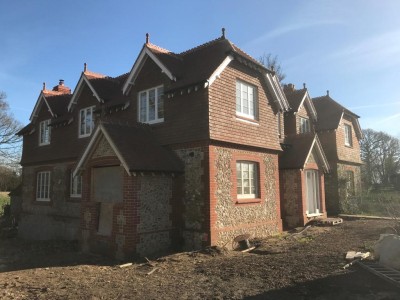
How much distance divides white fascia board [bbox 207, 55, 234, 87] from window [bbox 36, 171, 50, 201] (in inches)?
514

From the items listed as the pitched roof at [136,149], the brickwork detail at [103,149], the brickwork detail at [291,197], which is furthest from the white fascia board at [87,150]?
the brickwork detail at [291,197]

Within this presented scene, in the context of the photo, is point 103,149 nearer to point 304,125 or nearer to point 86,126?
point 86,126

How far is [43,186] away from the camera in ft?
70.0

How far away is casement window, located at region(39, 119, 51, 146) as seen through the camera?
21906 mm

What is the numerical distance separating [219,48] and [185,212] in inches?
273

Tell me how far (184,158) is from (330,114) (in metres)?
15.5

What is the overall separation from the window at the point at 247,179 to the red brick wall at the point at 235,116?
3.13ft

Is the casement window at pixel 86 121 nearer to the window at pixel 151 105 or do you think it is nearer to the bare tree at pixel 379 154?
the window at pixel 151 105

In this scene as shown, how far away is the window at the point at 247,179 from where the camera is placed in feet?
47.1

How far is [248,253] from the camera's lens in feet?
40.4

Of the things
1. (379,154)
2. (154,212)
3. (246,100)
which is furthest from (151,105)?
(379,154)

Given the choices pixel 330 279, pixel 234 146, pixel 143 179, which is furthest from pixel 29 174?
pixel 330 279

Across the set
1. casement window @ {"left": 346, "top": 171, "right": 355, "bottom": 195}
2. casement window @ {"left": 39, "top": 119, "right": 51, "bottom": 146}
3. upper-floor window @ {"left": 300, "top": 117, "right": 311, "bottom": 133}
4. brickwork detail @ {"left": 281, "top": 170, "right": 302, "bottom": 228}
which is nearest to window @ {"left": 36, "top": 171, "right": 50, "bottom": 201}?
casement window @ {"left": 39, "top": 119, "right": 51, "bottom": 146}

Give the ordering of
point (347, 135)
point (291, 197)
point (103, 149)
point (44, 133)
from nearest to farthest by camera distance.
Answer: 1. point (103, 149)
2. point (291, 197)
3. point (44, 133)
4. point (347, 135)
